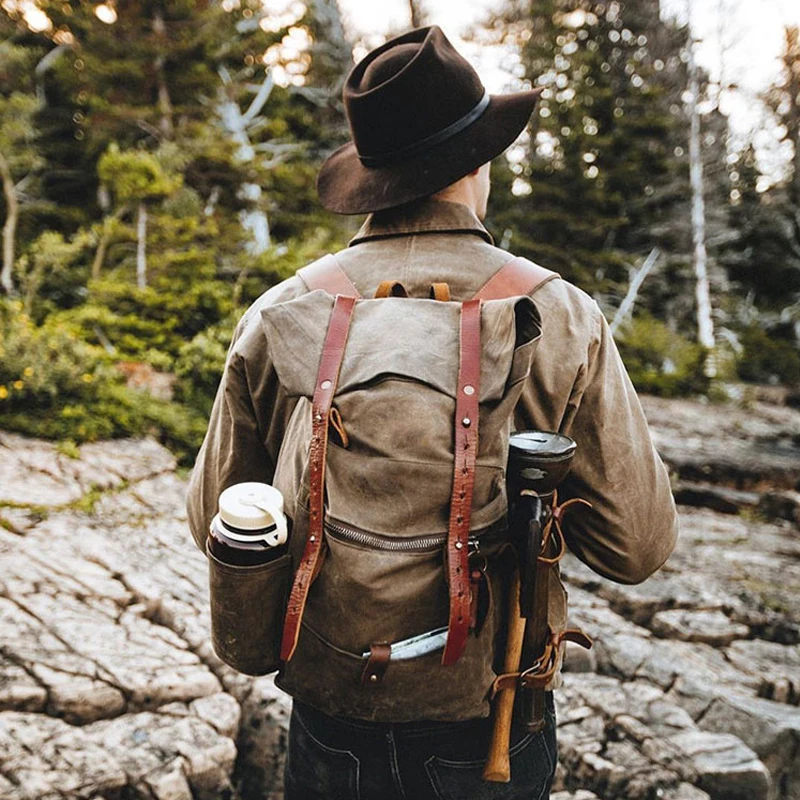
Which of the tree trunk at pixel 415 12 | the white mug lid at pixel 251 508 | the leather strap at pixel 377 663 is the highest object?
the tree trunk at pixel 415 12

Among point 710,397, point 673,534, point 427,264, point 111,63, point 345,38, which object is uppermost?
point 345,38

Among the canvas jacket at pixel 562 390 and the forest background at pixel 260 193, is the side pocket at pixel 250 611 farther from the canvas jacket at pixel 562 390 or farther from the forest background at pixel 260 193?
the forest background at pixel 260 193

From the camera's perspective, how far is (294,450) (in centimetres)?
143

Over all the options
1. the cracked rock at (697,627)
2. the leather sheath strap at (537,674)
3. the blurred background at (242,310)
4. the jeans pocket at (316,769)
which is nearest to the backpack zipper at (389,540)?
the leather sheath strap at (537,674)

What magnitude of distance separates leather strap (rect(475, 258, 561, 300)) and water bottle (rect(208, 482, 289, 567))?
64 centimetres

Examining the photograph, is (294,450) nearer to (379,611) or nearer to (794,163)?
(379,611)

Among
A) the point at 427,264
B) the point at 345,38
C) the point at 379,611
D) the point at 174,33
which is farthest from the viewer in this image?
the point at 345,38

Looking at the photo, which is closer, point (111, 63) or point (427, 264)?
point (427, 264)

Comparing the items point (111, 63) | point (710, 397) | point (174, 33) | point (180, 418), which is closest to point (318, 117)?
point (174, 33)

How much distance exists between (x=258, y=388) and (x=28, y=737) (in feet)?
6.92

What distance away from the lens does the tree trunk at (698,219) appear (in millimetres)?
19297

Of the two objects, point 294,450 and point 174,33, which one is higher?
point 174,33

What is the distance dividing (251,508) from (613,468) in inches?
31.7

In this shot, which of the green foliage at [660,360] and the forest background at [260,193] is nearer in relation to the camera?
the forest background at [260,193]
